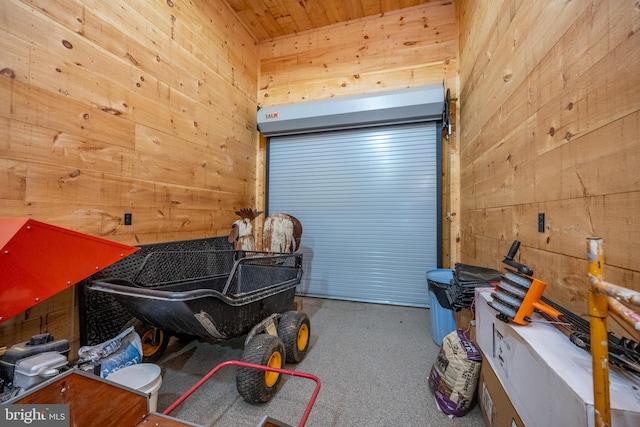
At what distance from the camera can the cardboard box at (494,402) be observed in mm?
982

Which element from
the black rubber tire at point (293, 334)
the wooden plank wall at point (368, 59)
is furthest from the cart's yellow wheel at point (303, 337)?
the wooden plank wall at point (368, 59)

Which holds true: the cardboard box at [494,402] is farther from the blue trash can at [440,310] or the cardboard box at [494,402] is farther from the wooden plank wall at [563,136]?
→ the blue trash can at [440,310]

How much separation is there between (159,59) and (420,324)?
11.7 feet

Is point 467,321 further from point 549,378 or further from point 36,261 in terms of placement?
point 36,261

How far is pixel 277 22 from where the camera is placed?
3514mm

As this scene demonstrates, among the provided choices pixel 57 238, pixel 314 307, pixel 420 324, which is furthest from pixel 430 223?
pixel 57 238

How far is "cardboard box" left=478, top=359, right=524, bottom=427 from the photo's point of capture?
0.98m

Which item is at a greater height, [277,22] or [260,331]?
[277,22]

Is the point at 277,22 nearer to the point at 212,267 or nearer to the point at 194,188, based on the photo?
the point at 194,188

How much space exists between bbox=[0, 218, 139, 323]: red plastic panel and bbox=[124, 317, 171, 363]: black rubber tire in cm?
73

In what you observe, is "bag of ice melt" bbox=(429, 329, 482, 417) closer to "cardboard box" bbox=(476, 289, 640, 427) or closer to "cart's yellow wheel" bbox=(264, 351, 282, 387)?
"cardboard box" bbox=(476, 289, 640, 427)

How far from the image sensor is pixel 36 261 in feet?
3.47

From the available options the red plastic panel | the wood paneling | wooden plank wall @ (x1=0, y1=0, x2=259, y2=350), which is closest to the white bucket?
the red plastic panel

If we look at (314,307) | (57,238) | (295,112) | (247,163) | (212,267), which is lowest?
(314,307)
